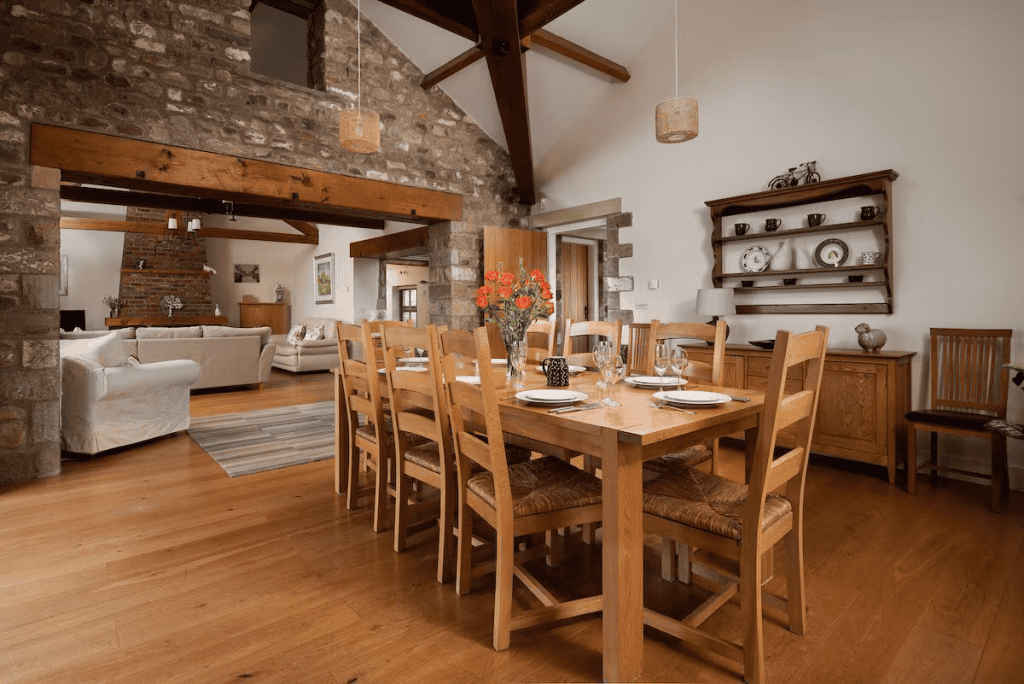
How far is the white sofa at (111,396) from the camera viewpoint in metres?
3.73

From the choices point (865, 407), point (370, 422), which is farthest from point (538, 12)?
point (865, 407)

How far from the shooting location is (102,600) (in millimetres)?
1938

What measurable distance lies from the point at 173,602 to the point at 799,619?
2.19 m

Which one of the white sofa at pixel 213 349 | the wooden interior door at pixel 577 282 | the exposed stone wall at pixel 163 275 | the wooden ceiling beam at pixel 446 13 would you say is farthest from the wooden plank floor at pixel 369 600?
the exposed stone wall at pixel 163 275

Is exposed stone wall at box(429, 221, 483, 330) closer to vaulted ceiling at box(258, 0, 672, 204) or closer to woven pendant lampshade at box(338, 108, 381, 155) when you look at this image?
vaulted ceiling at box(258, 0, 672, 204)

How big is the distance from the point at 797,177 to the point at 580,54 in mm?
2263

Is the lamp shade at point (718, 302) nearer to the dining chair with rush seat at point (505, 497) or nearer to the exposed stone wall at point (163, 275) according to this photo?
the dining chair with rush seat at point (505, 497)

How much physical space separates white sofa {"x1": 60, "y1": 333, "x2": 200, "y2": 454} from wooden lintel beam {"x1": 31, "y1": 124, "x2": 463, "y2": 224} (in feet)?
4.12

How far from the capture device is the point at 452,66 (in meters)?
5.08

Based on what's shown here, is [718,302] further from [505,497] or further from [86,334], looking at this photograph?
[86,334]

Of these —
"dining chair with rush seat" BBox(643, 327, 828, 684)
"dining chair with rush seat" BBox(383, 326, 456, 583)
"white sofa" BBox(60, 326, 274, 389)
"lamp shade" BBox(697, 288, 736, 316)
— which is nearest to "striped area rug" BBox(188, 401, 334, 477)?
"white sofa" BBox(60, 326, 274, 389)

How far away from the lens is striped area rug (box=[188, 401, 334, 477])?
3.67 meters

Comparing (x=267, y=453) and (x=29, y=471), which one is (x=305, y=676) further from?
(x=29, y=471)

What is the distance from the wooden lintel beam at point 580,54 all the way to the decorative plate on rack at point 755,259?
222 centimetres
